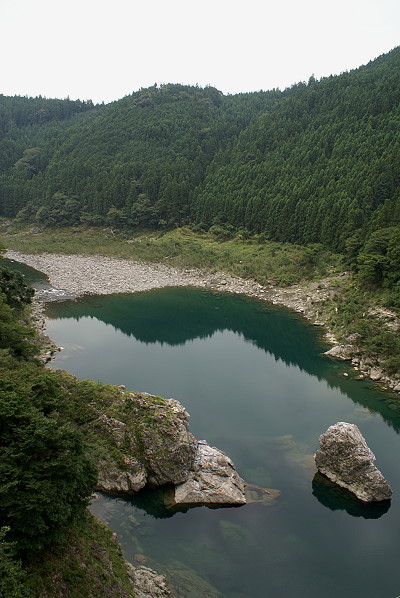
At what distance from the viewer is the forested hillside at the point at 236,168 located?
5794 centimetres

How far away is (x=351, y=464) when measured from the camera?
18359mm

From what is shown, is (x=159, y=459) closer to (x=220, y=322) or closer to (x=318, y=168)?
(x=220, y=322)

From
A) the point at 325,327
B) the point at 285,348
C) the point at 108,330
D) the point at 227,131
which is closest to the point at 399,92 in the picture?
the point at 227,131

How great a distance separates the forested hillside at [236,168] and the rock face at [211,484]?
25.9m

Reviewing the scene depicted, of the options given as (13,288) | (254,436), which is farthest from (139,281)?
(254,436)

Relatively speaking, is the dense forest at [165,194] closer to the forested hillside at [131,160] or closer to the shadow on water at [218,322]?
the forested hillside at [131,160]

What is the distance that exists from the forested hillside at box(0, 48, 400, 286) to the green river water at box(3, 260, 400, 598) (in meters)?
13.9

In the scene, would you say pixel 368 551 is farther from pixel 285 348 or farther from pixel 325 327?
pixel 325 327

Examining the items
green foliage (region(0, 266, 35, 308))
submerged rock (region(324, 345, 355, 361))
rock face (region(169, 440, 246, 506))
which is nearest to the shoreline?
submerged rock (region(324, 345, 355, 361))

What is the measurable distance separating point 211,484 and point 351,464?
20.3ft

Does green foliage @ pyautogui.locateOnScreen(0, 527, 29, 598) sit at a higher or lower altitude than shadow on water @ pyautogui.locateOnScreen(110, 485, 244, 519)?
higher

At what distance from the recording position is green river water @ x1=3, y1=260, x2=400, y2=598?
14.4 m

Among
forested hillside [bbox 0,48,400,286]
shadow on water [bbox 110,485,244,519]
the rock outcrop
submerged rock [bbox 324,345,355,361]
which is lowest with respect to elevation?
shadow on water [bbox 110,485,244,519]

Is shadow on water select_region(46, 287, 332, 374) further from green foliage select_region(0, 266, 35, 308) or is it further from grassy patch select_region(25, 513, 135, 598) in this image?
grassy patch select_region(25, 513, 135, 598)
